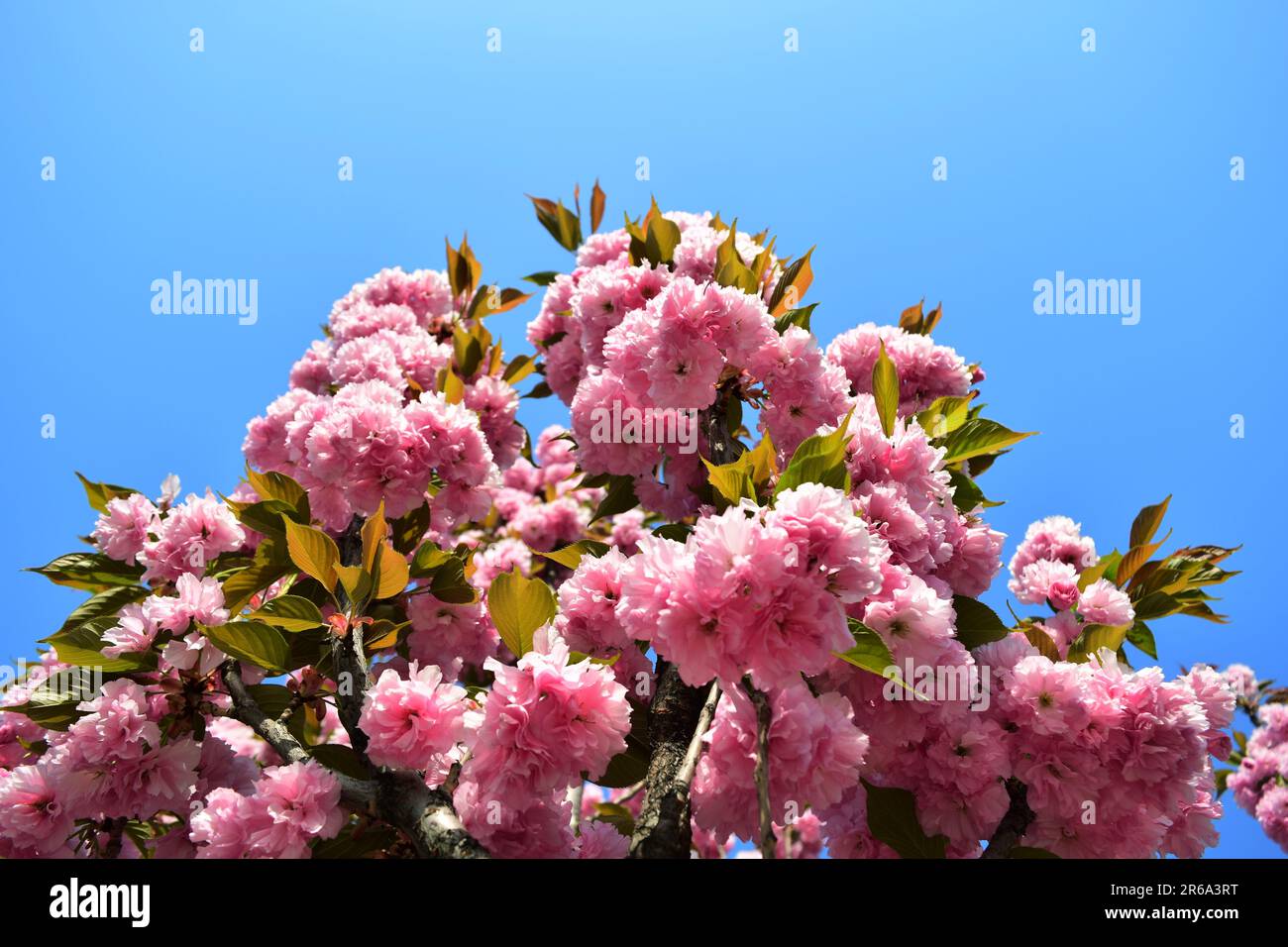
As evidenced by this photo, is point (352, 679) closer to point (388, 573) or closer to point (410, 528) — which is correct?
point (388, 573)

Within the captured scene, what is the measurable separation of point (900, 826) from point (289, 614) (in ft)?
6.42

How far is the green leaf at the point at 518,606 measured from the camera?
1.84 meters

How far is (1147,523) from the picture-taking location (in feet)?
9.94

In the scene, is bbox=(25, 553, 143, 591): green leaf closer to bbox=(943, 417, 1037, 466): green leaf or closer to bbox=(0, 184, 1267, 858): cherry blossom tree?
bbox=(0, 184, 1267, 858): cherry blossom tree

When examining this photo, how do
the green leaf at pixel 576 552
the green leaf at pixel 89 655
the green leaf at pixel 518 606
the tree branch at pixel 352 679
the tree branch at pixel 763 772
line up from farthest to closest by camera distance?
the green leaf at pixel 576 552 < the green leaf at pixel 89 655 < the tree branch at pixel 352 679 < the green leaf at pixel 518 606 < the tree branch at pixel 763 772

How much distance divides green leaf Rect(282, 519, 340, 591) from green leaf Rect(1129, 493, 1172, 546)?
10.4 ft

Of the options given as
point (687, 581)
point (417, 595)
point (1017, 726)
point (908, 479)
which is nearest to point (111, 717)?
point (417, 595)

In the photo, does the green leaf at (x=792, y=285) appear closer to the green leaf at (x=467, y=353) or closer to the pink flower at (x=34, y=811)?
the green leaf at (x=467, y=353)

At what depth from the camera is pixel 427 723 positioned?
6.03ft

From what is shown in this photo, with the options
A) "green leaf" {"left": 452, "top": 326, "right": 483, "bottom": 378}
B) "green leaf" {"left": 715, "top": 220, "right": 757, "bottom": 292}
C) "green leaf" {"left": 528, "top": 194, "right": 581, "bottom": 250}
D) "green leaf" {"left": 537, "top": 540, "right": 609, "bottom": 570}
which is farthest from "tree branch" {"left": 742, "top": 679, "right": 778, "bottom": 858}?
"green leaf" {"left": 528, "top": 194, "right": 581, "bottom": 250}

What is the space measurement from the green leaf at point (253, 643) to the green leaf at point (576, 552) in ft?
2.72


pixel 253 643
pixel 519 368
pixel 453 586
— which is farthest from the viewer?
pixel 519 368
